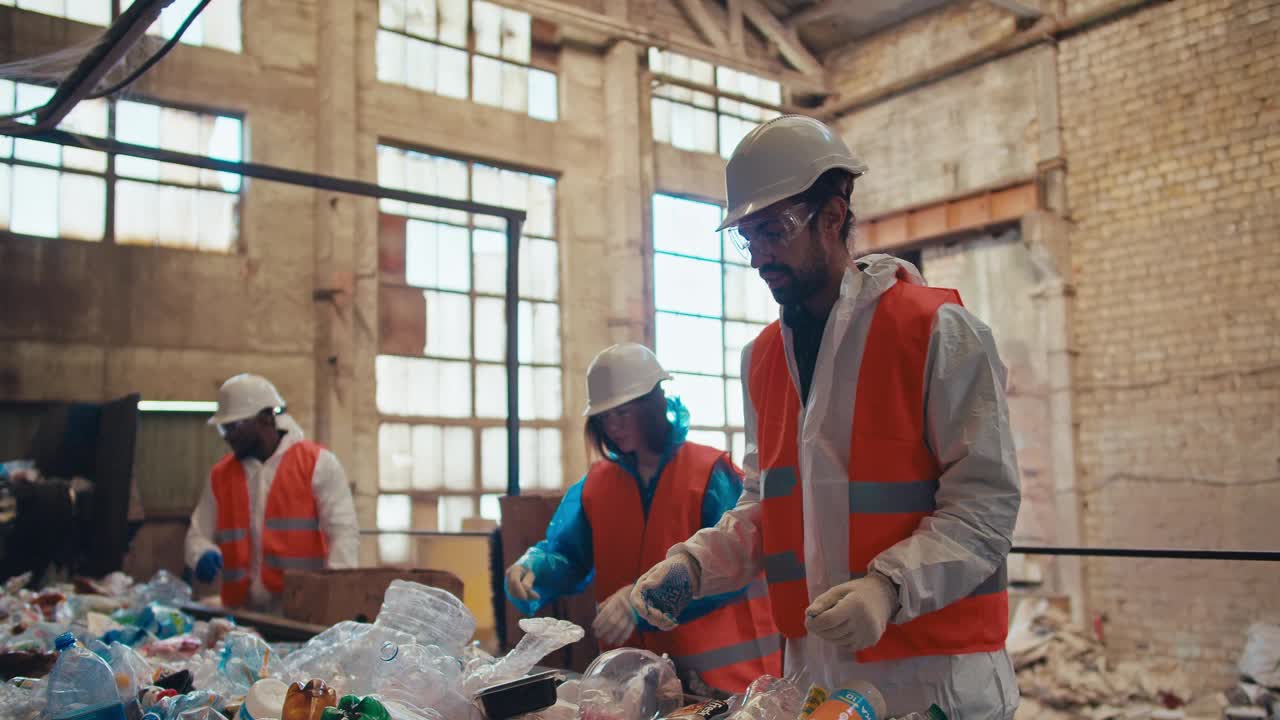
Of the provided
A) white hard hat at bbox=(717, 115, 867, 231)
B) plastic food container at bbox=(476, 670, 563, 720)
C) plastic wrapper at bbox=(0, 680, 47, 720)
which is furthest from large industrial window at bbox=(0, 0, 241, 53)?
plastic food container at bbox=(476, 670, 563, 720)

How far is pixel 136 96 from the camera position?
8906 mm

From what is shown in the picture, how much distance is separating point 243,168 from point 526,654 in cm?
351

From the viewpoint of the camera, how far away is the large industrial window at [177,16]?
863cm

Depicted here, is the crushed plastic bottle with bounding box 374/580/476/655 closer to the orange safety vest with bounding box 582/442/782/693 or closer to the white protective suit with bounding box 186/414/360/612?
the orange safety vest with bounding box 582/442/782/693

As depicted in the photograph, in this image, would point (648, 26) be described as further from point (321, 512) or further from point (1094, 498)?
point (321, 512)

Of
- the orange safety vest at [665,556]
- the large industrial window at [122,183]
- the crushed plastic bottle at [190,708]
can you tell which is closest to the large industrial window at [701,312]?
the large industrial window at [122,183]

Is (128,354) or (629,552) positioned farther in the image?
(128,354)

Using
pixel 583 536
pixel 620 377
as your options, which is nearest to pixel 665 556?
pixel 583 536

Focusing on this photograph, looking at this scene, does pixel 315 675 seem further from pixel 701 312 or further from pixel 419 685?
pixel 701 312

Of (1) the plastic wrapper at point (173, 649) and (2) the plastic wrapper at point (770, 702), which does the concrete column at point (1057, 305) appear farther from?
(2) the plastic wrapper at point (770, 702)

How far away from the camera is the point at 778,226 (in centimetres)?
209

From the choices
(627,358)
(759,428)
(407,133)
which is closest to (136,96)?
(407,133)

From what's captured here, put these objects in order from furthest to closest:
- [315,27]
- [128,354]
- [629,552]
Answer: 1. [315,27]
2. [128,354]
3. [629,552]

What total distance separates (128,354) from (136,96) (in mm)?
2235
